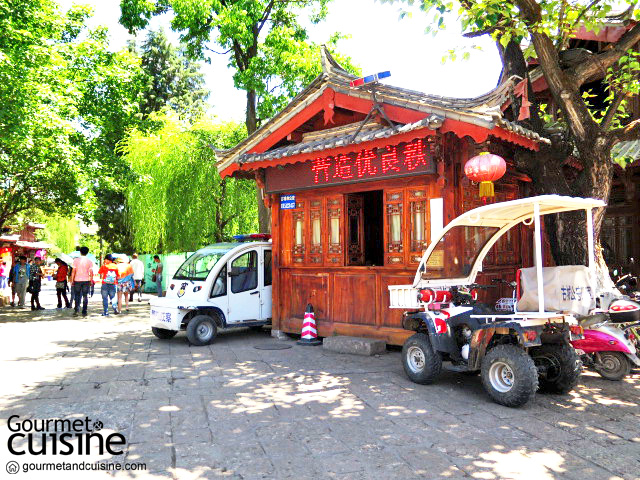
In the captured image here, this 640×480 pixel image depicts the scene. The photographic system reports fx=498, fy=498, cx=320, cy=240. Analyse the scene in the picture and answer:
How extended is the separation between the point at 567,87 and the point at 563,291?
11.4 ft

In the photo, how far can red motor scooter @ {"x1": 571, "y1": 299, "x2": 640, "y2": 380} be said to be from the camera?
245 inches

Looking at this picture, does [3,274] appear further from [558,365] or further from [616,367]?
[616,367]

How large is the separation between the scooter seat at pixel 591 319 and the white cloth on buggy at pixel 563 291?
7 cm

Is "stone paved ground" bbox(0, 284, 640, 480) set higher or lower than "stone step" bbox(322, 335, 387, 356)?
lower

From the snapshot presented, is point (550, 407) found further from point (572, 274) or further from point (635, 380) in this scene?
point (635, 380)

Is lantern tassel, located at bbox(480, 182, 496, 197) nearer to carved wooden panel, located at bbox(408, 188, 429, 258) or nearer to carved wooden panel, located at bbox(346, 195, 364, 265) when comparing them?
carved wooden panel, located at bbox(408, 188, 429, 258)

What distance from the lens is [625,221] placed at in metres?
11.7

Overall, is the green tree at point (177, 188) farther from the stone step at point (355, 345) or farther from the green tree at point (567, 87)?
the green tree at point (567, 87)

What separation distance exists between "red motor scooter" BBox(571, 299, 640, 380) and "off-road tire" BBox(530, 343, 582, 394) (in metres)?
0.35

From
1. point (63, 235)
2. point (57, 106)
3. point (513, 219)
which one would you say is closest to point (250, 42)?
point (57, 106)

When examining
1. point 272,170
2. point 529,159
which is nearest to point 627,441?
point 529,159

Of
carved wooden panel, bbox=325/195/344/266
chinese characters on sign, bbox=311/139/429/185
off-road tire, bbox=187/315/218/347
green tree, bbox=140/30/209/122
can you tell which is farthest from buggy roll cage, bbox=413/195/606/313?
green tree, bbox=140/30/209/122

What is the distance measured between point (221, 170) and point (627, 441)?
9159 mm

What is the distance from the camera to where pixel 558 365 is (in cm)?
603
